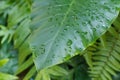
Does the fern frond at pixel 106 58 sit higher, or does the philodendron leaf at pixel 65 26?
the philodendron leaf at pixel 65 26

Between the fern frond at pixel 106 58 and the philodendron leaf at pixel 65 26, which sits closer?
the philodendron leaf at pixel 65 26

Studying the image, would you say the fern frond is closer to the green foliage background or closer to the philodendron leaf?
the green foliage background

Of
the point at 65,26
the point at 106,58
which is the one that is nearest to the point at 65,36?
the point at 65,26

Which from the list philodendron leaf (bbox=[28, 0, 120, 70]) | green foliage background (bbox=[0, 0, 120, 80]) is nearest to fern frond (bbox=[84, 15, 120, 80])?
green foliage background (bbox=[0, 0, 120, 80])

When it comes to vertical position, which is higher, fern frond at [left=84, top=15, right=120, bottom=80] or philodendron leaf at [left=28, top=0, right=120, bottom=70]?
philodendron leaf at [left=28, top=0, right=120, bottom=70]

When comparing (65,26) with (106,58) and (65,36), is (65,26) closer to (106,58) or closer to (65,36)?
(65,36)

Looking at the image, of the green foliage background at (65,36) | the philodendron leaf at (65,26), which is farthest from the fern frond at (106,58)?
the philodendron leaf at (65,26)

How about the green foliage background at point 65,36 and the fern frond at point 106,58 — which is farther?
the fern frond at point 106,58

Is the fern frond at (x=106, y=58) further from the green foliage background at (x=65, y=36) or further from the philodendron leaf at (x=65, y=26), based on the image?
the philodendron leaf at (x=65, y=26)

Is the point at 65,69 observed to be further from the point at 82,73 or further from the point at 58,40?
the point at 58,40
